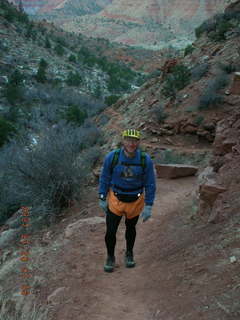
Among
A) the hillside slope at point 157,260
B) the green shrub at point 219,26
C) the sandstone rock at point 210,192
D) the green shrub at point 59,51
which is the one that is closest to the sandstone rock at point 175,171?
the hillside slope at point 157,260

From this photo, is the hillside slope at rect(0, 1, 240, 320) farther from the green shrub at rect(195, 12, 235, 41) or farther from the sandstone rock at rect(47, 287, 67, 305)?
the green shrub at rect(195, 12, 235, 41)

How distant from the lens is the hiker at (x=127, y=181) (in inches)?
168

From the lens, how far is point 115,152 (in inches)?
170

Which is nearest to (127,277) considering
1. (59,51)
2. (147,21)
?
(59,51)

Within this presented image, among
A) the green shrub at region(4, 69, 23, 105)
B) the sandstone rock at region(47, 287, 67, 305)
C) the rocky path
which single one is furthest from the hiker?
the green shrub at region(4, 69, 23, 105)

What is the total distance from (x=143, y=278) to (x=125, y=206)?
0.88m

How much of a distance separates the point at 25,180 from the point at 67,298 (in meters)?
4.15

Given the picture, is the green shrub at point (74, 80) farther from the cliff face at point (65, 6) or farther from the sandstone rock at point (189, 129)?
the cliff face at point (65, 6)

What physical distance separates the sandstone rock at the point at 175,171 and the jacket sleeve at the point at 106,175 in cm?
507

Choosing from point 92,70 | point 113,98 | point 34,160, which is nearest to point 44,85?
point 113,98

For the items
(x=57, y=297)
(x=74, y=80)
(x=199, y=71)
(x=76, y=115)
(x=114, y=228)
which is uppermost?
(x=199, y=71)

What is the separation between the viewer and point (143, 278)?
4.58m

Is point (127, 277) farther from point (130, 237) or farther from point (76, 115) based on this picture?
point (76, 115)

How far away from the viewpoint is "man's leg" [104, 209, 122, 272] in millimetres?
4488
